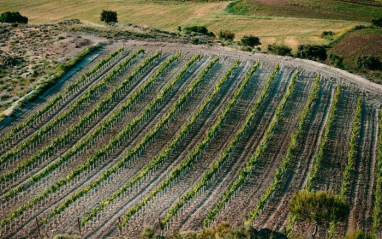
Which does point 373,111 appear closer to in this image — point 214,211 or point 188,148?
point 188,148

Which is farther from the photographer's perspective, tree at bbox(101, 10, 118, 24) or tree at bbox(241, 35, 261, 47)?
tree at bbox(101, 10, 118, 24)

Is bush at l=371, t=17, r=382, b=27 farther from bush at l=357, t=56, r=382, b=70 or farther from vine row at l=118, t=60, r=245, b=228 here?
vine row at l=118, t=60, r=245, b=228

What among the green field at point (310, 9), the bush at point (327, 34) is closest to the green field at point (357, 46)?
the bush at point (327, 34)

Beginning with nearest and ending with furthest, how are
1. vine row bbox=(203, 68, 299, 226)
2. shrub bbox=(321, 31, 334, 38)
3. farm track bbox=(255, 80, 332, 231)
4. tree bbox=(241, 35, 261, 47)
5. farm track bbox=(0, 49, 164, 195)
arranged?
1. farm track bbox=(255, 80, 332, 231)
2. vine row bbox=(203, 68, 299, 226)
3. farm track bbox=(0, 49, 164, 195)
4. tree bbox=(241, 35, 261, 47)
5. shrub bbox=(321, 31, 334, 38)

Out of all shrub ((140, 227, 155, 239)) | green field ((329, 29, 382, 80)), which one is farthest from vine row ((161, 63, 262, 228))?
green field ((329, 29, 382, 80))

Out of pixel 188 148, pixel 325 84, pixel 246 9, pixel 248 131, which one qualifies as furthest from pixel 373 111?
pixel 246 9

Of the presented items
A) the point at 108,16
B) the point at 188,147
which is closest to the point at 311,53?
the point at 188,147
